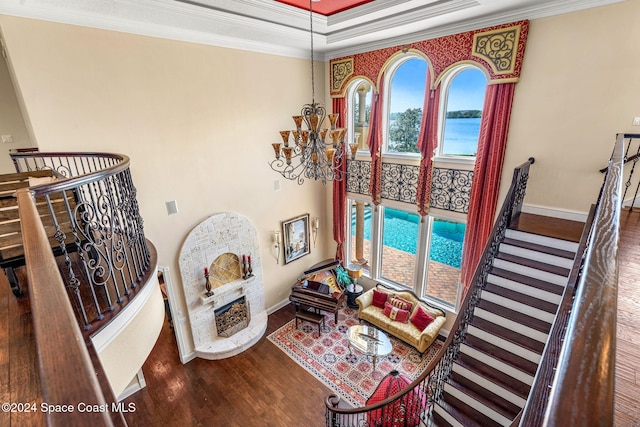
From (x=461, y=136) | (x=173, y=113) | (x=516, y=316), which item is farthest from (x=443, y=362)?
(x=173, y=113)

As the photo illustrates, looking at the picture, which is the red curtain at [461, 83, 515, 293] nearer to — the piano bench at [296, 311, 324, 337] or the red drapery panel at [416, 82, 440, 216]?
the red drapery panel at [416, 82, 440, 216]

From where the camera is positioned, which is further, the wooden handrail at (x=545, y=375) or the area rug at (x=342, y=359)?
the area rug at (x=342, y=359)

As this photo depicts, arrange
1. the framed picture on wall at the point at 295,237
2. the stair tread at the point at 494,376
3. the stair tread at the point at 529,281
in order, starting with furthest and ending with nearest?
the framed picture on wall at the point at 295,237, the stair tread at the point at 529,281, the stair tread at the point at 494,376

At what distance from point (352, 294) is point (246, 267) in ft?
8.84

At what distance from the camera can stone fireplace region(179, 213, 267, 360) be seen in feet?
18.0

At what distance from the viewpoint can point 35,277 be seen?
894 millimetres

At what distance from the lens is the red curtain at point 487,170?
179 inches

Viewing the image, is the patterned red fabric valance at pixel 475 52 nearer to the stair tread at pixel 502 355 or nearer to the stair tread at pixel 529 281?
the stair tread at pixel 529 281

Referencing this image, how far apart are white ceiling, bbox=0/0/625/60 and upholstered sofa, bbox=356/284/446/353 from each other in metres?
5.14

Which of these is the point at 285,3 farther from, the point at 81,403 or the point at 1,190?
the point at 81,403

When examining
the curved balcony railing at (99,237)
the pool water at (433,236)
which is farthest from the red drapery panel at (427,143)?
the curved balcony railing at (99,237)

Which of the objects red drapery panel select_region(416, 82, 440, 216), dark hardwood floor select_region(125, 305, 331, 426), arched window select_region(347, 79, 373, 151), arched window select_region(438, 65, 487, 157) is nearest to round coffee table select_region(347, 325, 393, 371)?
dark hardwood floor select_region(125, 305, 331, 426)

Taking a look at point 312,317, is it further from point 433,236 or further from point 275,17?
point 275,17

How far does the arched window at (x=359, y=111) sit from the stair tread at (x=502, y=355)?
14.9ft
